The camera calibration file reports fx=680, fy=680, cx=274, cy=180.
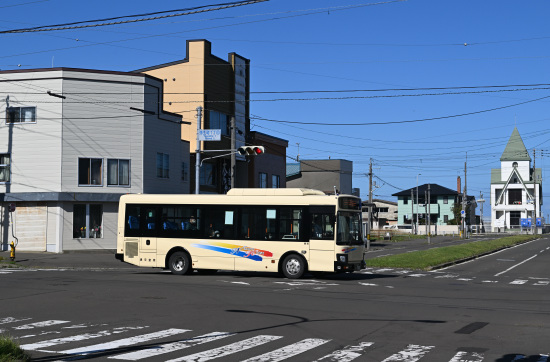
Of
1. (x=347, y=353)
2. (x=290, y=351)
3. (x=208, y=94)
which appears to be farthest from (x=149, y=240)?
(x=208, y=94)

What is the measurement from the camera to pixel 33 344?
1038 centimetres

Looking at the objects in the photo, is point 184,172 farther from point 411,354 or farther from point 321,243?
point 411,354

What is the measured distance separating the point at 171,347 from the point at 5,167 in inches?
1229

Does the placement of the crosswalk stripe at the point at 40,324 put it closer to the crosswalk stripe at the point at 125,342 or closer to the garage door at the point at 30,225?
the crosswalk stripe at the point at 125,342

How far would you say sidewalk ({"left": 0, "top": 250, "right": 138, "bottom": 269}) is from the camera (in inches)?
1174

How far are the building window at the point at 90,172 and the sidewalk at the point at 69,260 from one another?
389 cm

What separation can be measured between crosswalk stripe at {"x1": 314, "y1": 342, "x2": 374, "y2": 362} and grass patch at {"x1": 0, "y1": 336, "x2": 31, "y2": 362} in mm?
3910

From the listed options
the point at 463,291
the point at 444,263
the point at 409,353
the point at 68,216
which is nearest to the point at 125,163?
the point at 68,216

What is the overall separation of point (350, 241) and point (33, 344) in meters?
14.1

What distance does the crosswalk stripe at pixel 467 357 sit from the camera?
9.26m

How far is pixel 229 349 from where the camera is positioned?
1002cm

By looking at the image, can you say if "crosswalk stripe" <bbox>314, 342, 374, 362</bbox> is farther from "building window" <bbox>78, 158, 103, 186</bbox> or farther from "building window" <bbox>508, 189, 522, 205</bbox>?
"building window" <bbox>508, 189, 522, 205</bbox>

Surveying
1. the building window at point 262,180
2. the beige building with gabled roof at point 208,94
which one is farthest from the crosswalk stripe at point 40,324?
the building window at point 262,180

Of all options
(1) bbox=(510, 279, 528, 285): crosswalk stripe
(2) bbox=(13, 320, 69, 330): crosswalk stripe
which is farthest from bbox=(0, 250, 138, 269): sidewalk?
(2) bbox=(13, 320, 69, 330): crosswalk stripe
